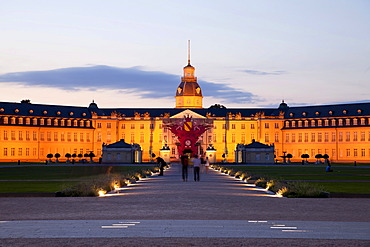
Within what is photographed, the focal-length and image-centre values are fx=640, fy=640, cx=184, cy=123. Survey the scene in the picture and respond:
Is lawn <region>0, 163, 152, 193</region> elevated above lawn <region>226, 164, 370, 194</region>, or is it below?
below

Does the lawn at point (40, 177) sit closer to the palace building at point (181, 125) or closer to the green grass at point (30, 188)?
the green grass at point (30, 188)

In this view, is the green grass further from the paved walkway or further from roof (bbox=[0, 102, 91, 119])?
roof (bbox=[0, 102, 91, 119])

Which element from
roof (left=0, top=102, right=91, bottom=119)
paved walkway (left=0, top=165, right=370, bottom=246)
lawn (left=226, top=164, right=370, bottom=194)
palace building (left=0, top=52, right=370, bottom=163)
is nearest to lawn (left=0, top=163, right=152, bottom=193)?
paved walkway (left=0, top=165, right=370, bottom=246)

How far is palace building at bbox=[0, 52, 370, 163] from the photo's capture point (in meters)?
168

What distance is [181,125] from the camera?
15700 centimetres

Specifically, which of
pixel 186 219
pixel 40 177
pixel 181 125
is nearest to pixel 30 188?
pixel 40 177

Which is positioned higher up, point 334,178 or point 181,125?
point 181,125

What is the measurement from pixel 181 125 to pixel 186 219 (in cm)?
13852

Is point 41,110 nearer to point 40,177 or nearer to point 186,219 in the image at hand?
point 40,177

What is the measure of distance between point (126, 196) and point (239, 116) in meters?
167

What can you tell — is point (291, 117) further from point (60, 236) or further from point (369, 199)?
point (60, 236)

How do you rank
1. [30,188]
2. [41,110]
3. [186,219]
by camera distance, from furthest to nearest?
[41,110] → [30,188] → [186,219]

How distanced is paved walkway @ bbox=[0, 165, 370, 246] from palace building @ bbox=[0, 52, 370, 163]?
128143 millimetres

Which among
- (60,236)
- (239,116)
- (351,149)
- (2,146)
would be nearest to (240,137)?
(239,116)
